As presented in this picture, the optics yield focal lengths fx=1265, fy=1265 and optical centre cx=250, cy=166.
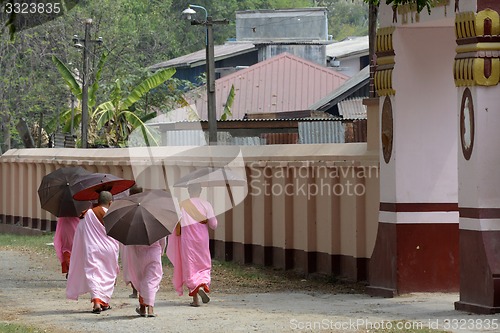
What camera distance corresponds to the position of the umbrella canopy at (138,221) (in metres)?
13.6

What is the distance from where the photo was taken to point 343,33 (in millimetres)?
91812

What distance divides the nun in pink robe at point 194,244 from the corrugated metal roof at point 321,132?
17425 millimetres

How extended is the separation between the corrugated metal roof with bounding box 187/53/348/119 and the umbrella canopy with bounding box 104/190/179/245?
1336 inches

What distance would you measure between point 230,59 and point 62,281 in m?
37.4

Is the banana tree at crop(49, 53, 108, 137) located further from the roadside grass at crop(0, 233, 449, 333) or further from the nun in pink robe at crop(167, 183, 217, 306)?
the nun in pink robe at crop(167, 183, 217, 306)

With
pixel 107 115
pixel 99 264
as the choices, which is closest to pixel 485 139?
pixel 99 264

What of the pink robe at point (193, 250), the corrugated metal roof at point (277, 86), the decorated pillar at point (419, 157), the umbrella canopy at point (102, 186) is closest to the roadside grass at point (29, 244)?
the umbrella canopy at point (102, 186)

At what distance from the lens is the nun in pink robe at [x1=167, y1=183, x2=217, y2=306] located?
15.3m

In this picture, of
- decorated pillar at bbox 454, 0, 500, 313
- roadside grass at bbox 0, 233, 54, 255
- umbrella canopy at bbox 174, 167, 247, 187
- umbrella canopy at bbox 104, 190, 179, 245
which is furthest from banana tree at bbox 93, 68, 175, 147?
decorated pillar at bbox 454, 0, 500, 313

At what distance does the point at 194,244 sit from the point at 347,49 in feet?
135

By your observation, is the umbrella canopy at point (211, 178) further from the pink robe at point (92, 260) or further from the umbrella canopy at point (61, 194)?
the umbrella canopy at point (61, 194)

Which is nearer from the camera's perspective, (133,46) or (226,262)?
(226,262)

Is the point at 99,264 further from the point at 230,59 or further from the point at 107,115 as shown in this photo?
the point at 230,59

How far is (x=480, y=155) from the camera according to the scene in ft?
43.9
